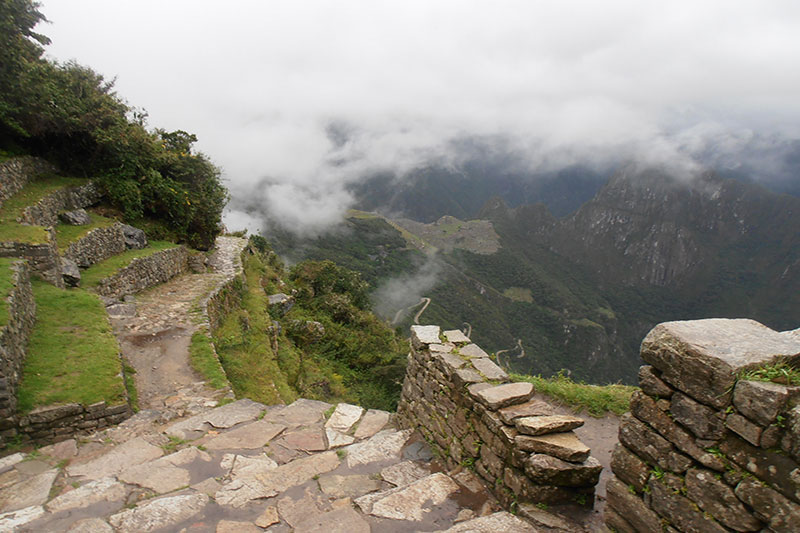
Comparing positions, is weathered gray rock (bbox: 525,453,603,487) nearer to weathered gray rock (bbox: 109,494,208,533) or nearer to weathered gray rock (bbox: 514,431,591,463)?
weathered gray rock (bbox: 514,431,591,463)

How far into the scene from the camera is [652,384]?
3.12 metres

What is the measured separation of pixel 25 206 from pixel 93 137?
202 inches

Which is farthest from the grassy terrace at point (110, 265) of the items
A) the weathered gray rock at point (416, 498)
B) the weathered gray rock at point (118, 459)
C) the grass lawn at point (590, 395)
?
the grass lawn at point (590, 395)

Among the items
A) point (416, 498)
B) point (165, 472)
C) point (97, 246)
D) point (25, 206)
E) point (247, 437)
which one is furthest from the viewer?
point (97, 246)

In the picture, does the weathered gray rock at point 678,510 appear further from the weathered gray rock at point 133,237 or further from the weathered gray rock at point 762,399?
the weathered gray rock at point 133,237

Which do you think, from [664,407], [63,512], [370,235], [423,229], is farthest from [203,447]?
[423,229]

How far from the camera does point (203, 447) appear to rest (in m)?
5.65

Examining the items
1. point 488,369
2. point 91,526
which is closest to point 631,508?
point 488,369

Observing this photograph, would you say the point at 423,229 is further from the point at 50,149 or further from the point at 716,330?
the point at 716,330

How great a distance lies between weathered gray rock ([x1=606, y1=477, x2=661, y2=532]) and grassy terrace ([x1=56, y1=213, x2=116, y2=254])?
14527 millimetres

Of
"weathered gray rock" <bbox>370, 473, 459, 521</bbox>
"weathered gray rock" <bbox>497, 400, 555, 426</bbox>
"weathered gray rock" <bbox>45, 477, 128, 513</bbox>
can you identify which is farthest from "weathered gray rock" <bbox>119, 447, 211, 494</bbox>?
"weathered gray rock" <bbox>497, 400, 555, 426</bbox>

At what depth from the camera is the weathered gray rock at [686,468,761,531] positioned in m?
2.51

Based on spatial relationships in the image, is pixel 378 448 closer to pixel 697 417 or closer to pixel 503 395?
pixel 503 395

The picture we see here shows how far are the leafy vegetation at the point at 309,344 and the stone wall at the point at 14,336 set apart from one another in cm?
374
